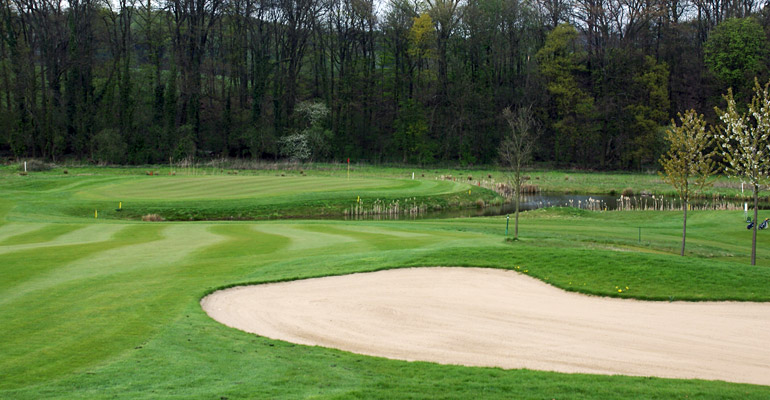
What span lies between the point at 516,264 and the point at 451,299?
3946 millimetres

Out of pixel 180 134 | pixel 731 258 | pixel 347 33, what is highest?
pixel 347 33

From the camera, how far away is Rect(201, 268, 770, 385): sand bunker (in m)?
10.6

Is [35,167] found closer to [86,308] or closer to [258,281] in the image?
[258,281]

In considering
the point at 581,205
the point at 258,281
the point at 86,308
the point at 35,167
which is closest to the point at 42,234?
the point at 258,281

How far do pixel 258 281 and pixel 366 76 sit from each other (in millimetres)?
70351

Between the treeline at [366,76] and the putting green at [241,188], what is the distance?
24.6 m

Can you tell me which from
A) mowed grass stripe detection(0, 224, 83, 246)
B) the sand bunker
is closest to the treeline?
mowed grass stripe detection(0, 224, 83, 246)

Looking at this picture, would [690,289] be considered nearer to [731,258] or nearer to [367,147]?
[731,258]

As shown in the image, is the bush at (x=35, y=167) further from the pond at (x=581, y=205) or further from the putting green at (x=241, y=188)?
the pond at (x=581, y=205)

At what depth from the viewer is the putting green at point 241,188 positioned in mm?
41125

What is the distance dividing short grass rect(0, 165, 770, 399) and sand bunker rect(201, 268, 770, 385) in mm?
779

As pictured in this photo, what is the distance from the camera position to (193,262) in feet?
58.8

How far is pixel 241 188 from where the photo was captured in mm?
44125

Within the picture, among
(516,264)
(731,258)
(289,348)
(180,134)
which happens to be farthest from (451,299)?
(180,134)
